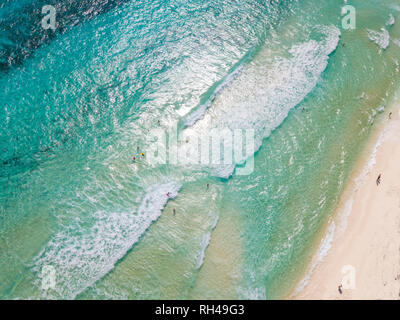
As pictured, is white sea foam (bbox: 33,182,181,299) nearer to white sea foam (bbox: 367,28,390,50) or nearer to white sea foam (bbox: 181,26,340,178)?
white sea foam (bbox: 181,26,340,178)

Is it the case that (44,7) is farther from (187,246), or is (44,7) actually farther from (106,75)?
(187,246)

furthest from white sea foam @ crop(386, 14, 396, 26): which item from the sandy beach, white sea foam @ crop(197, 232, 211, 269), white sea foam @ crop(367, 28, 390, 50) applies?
white sea foam @ crop(197, 232, 211, 269)

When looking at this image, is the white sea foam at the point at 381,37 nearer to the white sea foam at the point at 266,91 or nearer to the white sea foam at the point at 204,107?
the white sea foam at the point at 266,91

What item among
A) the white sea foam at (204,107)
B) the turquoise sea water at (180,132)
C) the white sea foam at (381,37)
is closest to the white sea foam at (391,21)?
the turquoise sea water at (180,132)
